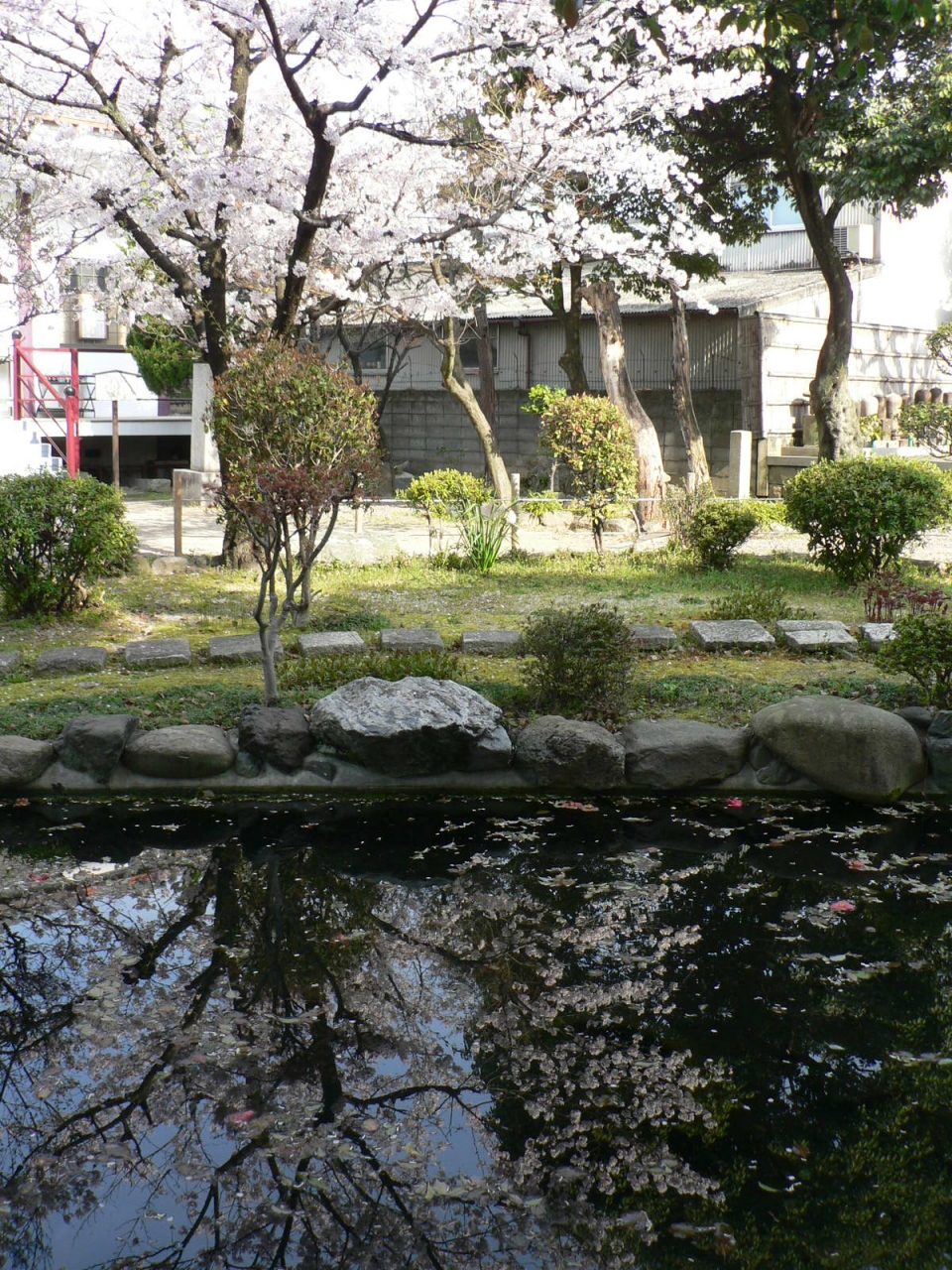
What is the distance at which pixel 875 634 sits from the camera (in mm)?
9969

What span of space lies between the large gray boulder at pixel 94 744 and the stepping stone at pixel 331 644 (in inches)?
95.8

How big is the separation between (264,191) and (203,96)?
1773 mm

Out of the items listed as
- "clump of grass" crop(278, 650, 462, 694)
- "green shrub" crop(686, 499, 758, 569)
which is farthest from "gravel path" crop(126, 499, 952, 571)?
"clump of grass" crop(278, 650, 462, 694)

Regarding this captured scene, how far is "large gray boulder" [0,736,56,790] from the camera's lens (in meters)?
7.39

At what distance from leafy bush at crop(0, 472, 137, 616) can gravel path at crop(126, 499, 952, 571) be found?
324cm

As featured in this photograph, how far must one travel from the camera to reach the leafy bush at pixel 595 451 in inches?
604

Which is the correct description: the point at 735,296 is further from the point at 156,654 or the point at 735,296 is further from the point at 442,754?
the point at 442,754

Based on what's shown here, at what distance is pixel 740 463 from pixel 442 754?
16.7 meters

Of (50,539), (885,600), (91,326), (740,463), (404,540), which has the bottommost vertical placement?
(885,600)

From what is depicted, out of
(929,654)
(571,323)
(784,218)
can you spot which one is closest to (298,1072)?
(929,654)

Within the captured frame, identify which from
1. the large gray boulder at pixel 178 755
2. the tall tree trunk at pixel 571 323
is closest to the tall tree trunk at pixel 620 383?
the tall tree trunk at pixel 571 323

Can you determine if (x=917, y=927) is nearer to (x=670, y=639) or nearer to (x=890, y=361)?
(x=670, y=639)

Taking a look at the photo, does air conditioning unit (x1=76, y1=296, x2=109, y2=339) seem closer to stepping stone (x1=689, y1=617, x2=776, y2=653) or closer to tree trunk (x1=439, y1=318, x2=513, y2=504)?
tree trunk (x1=439, y1=318, x2=513, y2=504)

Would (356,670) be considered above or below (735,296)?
below
